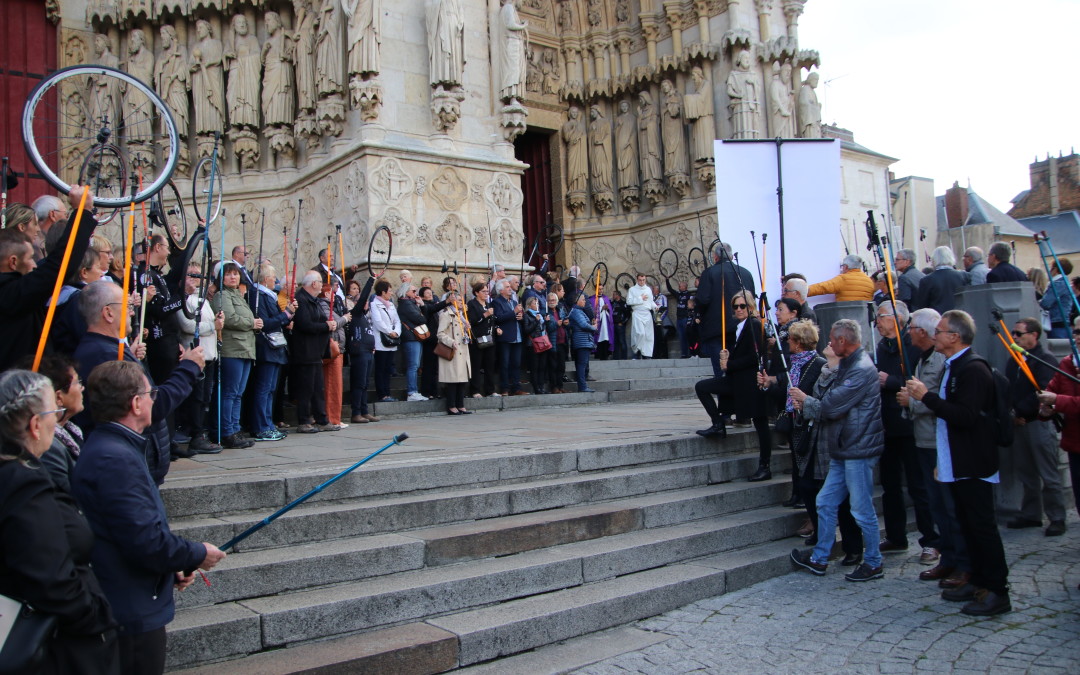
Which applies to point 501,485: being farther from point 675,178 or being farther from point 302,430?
point 675,178

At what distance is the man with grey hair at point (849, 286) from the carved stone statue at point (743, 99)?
885cm

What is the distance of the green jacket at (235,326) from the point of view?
715 cm

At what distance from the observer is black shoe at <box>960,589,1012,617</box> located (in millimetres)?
4824

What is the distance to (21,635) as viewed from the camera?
2.25 metres

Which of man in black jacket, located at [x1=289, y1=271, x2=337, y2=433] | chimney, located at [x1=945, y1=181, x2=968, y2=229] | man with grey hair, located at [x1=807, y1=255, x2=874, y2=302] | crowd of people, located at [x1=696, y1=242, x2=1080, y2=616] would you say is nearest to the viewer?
crowd of people, located at [x1=696, y1=242, x2=1080, y2=616]

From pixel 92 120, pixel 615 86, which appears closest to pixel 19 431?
pixel 92 120

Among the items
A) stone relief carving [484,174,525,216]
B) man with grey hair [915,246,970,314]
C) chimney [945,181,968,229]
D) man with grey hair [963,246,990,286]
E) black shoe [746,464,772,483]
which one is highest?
chimney [945,181,968,229]

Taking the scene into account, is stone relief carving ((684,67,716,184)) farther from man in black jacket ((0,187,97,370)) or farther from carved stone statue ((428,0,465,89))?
man in black jacket ((0,187,97,370))

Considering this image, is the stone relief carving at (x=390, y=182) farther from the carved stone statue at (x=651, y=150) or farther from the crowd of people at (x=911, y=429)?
the carved stone statue at (x=651, y=150)

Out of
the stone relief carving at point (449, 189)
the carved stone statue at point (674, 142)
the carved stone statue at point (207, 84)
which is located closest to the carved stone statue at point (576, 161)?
the carved stone statue at point (674, 142)

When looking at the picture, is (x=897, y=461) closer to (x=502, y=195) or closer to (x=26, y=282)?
(x=26, y=282)

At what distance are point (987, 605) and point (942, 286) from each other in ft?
15.6

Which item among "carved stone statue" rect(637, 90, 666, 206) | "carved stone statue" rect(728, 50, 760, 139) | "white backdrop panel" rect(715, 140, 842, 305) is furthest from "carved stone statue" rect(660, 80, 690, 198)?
"white backdrop panel" rect(715, 140, 842, 305)

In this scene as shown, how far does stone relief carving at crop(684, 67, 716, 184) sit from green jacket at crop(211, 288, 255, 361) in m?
11.9
